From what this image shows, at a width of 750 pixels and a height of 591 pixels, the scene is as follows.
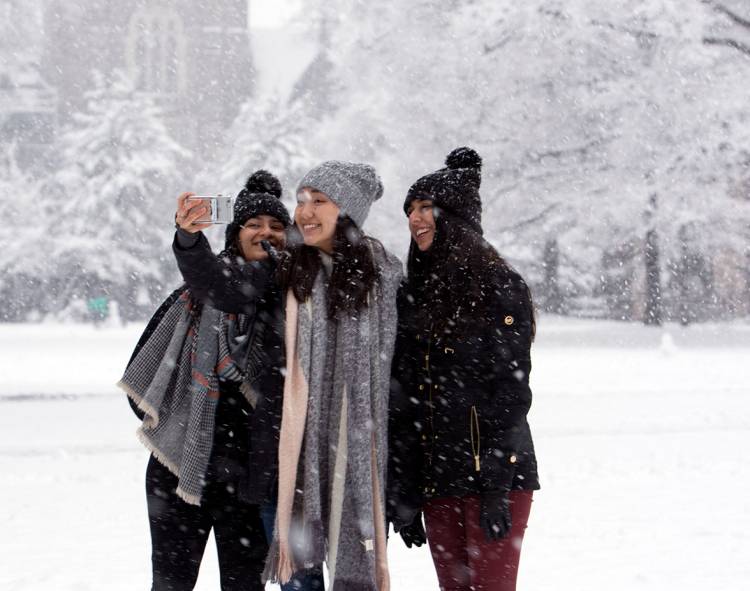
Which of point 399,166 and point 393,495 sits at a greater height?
point 399,166

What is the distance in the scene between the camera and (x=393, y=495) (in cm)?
335

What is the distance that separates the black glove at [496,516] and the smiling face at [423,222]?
0.87 meters

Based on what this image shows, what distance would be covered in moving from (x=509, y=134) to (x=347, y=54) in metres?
5.52

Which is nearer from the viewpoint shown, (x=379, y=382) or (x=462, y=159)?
(x=379, y=382)

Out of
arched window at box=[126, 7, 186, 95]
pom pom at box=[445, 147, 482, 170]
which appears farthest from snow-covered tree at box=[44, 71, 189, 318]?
pom pom at box=[445, 147, 482, 170]

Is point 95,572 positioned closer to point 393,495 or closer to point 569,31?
point 393,495

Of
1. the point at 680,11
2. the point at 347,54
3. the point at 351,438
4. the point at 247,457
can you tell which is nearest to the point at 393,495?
the point at 351,438

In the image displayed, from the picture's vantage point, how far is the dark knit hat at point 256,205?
3672 millimetres

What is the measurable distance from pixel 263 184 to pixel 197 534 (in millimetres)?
1306

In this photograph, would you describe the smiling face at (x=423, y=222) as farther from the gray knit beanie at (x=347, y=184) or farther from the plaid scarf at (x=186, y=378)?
the plaid scarf at (x=186, y=378)

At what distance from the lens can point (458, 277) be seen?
332cm

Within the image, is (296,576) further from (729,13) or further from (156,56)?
(156,56)

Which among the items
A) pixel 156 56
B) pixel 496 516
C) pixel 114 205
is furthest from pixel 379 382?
pixel 156 56

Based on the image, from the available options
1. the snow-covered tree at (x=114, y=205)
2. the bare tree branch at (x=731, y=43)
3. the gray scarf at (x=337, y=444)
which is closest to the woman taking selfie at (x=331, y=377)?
the gray scarf at (x=337, y=444)
